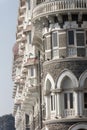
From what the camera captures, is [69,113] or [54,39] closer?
[69,113]

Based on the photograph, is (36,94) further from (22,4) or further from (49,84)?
(22,4)

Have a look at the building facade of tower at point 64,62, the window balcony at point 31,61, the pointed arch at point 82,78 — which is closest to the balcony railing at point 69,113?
the building facade of tower at point 64,62

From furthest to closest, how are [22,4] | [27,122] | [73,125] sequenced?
[27,122]
[22,4]
[73,125]

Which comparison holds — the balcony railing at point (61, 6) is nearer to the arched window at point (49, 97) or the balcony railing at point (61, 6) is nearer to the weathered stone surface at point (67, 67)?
the weathered stone surface at point (67, 67)

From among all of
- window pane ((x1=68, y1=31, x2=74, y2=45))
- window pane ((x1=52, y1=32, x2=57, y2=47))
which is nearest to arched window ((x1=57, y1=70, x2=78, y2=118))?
window pane ((x1=68, y1=31, x2=74, y2=45))

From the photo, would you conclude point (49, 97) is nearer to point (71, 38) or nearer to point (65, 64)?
point (65, 64)

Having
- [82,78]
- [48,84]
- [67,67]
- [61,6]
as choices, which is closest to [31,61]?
[48,84]

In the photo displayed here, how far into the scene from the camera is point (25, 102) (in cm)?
6919

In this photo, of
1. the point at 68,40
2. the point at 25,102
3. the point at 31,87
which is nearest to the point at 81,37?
the point at 68,40

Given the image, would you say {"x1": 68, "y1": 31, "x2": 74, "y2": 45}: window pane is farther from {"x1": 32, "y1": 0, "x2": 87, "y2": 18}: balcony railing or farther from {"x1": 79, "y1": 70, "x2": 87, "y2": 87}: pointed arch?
{"x1": 79, "y1": 70, "x2": 87, "y2": 87}: pointed arch

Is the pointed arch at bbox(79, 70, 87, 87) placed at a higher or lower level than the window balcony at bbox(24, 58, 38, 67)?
lower

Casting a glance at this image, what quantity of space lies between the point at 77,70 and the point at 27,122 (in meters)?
40.6

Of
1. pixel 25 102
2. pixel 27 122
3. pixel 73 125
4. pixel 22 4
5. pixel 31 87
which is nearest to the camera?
pixel 73 125

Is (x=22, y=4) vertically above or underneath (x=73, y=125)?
above
